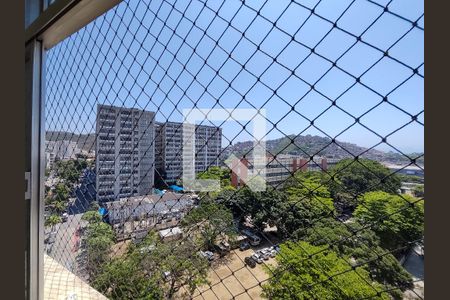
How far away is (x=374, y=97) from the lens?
1.77 ft

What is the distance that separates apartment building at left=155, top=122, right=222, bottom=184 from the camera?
118cm

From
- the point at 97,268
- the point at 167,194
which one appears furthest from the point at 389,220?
the point at 97,268

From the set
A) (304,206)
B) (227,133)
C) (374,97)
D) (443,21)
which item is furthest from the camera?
(304,206)

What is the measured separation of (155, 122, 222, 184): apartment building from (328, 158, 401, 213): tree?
1.82ft

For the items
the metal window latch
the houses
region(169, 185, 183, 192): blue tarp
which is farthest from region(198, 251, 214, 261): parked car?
the metal window latch

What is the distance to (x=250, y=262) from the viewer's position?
4.01 feet

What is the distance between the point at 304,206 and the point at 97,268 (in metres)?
1.74

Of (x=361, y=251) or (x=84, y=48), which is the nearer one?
(x=361, y=251)

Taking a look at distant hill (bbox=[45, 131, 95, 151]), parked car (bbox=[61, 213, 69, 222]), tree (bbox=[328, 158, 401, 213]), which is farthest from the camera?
parked car (bbox=[61, 213, 69, 222])

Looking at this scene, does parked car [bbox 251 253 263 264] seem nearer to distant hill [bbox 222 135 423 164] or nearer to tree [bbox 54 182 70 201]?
distant hill [bbox 222 135 423 164]

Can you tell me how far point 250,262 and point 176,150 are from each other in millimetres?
749

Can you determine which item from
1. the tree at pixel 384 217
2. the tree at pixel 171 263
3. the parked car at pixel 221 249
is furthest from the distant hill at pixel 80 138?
the tree at pixel 384 217

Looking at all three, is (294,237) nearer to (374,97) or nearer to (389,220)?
(389,220)

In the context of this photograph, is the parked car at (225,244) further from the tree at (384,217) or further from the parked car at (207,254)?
the tree at (384,217)
